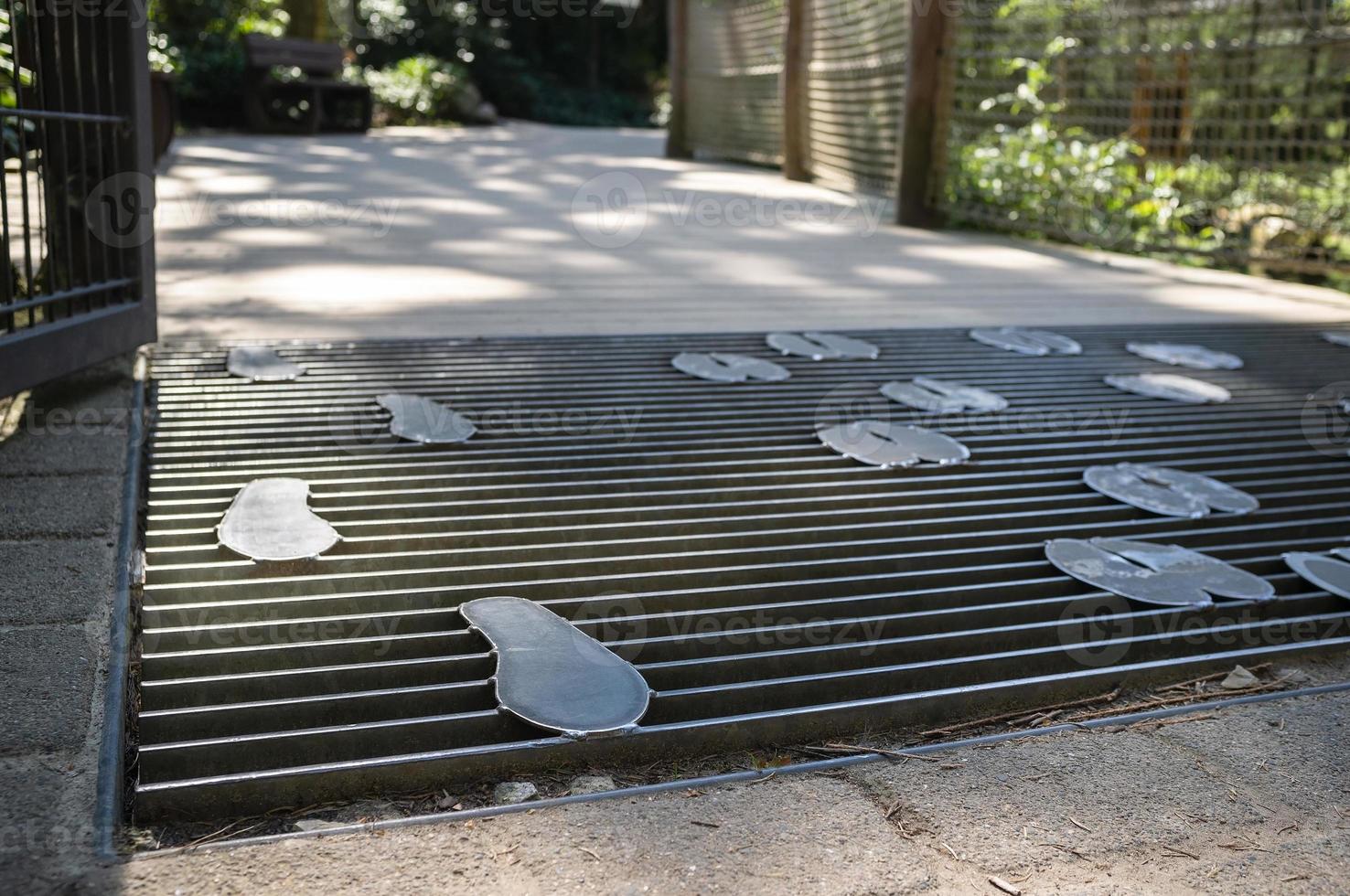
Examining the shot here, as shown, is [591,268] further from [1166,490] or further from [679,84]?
[679,84]

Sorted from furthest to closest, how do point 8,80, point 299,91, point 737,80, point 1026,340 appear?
point 299,91
point 737,80
point 8,80
point 1026,340

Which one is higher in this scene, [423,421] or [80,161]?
[80,161]

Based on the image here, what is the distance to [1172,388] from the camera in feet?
10.6

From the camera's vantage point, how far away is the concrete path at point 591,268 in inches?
154

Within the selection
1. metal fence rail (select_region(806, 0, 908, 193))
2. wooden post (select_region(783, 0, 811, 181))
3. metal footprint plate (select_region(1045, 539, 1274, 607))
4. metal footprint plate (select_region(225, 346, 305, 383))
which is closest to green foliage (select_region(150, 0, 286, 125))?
wooden post (select_region(783, 0, 811, 181))

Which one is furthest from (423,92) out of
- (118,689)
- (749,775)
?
(749,775)

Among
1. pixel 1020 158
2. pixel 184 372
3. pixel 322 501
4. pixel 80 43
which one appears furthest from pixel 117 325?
pixel 1020 158

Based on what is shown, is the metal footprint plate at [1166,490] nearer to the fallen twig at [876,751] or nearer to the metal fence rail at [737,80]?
the fallen twig at [876,751]

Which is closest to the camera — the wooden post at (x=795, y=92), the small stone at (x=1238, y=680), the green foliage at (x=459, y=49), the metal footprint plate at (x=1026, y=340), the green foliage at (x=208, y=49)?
the small stone at (x=1238, y=680)

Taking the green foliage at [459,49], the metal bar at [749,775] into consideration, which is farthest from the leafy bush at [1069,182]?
the green foliage at [459,49]

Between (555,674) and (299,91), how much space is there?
12.8 m

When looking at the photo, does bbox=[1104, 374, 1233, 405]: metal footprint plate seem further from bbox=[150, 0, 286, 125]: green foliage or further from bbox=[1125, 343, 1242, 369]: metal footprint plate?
bbox=[150, 0, 286, 125]: green foliage

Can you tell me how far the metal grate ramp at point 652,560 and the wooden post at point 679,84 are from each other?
8.99m

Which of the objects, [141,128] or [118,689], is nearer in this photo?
[118,689]
